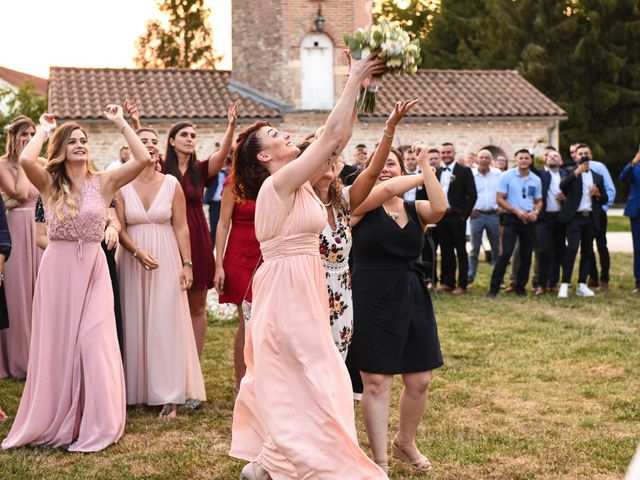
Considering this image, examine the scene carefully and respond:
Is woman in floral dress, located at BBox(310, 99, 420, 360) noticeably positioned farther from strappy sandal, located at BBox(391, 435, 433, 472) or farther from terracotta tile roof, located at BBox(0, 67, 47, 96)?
terracotta tile roof, located at BBox(0, 67, 47, 96)

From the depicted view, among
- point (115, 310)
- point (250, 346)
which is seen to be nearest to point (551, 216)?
point (115, 310)

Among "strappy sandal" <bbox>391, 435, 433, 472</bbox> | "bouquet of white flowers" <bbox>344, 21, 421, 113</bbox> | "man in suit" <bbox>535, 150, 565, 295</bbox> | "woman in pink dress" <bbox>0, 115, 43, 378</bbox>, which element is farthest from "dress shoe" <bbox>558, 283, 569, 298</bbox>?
"bouquet of white flowers" <bbox>344, 21, 421, 113</bbox>

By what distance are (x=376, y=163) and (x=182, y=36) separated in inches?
1820

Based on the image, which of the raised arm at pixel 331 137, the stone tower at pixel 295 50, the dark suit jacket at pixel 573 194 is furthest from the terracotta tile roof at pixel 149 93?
the raised arm at pixel 331 137

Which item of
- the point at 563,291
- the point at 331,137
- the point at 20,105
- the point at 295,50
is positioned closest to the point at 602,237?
the point at 563,291

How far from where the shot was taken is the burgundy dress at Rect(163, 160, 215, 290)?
293 inches

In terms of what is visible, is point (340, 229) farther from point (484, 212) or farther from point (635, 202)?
point (484, 212)

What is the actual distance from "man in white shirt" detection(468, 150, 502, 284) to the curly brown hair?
10.0 m

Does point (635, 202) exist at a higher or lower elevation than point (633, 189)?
lower

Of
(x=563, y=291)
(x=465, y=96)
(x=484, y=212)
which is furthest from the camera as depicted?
(x=465, y=96)

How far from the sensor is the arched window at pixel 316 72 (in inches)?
1137

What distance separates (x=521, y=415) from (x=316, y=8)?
2368 cm

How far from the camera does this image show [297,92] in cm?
2862

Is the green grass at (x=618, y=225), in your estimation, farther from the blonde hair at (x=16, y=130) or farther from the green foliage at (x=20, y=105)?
the blonde hair at (x=16, y=130)
